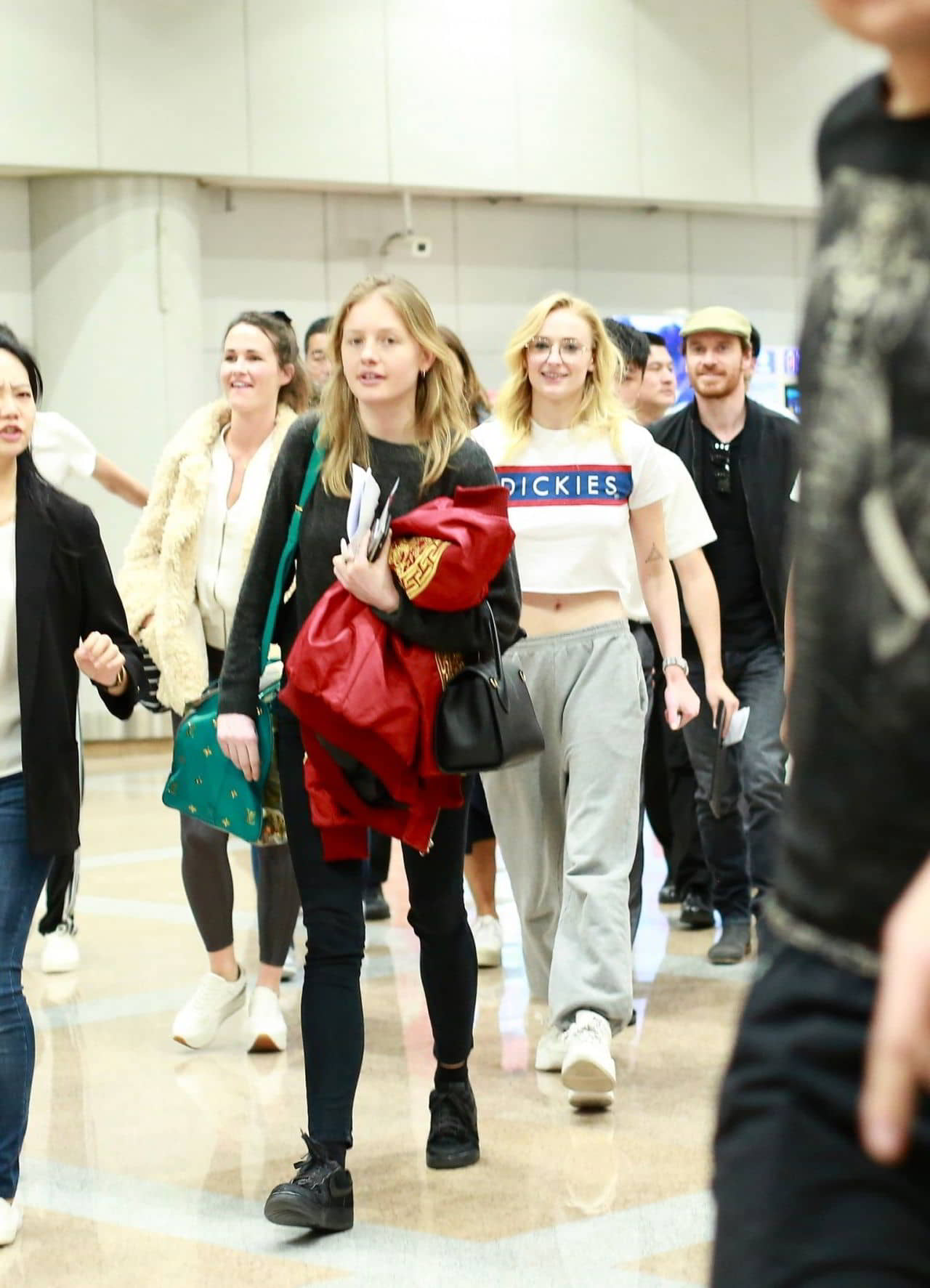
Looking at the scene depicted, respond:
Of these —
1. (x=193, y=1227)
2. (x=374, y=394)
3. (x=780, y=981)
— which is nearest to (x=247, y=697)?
(x=374, y=394)

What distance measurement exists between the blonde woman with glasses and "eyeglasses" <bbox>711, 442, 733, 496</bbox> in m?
1.32

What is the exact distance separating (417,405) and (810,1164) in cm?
326

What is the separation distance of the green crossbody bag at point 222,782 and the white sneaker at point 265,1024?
803 millimetres

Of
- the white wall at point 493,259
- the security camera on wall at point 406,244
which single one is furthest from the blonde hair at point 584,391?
the security camera on wall at point 406,244

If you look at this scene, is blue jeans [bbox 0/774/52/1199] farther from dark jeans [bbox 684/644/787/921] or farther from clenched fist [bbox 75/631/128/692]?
dark jeans [bbox 684/644/787/921]

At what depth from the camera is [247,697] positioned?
14.5ft

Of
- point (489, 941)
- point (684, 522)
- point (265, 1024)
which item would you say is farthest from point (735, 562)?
point (265, 1024)

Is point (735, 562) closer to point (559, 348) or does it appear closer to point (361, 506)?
point (559, 348)

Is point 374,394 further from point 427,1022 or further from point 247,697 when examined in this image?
point 427,1022

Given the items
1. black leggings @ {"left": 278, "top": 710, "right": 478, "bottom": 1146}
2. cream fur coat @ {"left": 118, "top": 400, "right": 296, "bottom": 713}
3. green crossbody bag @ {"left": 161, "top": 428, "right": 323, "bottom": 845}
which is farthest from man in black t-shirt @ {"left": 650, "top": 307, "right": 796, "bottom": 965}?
black leggings @ {"left": 278, "top": 710, "right": 478, "bottom": 1146}

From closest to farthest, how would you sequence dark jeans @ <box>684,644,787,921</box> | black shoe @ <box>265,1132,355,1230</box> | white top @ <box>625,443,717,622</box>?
black shoe @ <box>265,1132,355,1230</box> → white top @ <box>625,443,717,622</box> → dark jeans @ <box>684,644,787,921</box>

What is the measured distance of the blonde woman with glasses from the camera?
200 inches

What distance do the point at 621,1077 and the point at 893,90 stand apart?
411 centimetres

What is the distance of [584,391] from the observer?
218 inches
